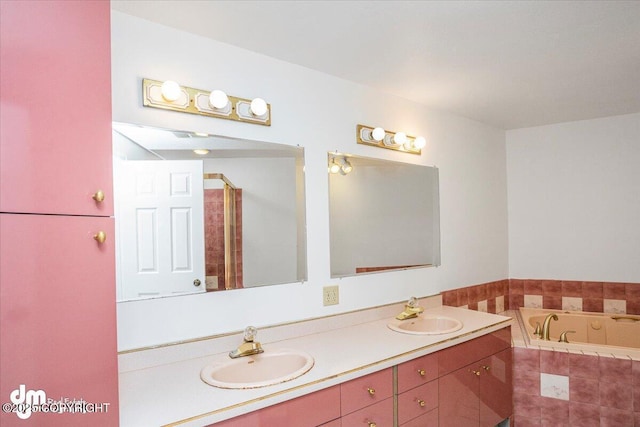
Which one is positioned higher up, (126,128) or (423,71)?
(423,71)

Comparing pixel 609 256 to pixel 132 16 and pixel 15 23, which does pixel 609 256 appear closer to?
pixel 132 16

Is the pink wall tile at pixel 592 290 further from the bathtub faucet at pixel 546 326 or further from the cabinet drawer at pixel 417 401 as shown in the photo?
the cabinet drawer at pixel 417 401

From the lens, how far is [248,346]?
1.62 m

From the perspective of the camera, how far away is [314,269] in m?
2.04

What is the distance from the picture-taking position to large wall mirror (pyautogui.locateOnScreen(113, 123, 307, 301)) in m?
1.51

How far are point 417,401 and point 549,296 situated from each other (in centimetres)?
223

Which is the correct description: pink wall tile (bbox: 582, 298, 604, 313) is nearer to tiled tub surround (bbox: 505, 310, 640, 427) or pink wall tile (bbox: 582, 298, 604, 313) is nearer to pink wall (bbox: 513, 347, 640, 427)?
tiled tub surround (bbox: 505, 310, 640, 427)

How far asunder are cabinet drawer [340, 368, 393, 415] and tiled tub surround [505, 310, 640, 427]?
4.49 ft

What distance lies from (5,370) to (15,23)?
0.75m

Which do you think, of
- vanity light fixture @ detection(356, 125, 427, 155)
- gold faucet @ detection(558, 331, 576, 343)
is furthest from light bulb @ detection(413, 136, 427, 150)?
gold faucet @ detection(558, 331, 576, 343)

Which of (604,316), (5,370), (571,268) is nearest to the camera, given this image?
(5,370)

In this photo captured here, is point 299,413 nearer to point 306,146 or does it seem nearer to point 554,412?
point 306,146

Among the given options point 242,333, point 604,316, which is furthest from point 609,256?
point 242,333

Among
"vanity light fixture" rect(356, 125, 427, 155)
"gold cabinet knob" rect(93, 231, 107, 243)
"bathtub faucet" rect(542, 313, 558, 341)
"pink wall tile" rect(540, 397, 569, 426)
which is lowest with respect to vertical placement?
"pink wall tile" rect(540, 397, 569, 426)
